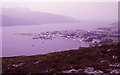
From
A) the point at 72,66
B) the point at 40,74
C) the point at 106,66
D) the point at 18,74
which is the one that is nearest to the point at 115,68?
the point at 106,66

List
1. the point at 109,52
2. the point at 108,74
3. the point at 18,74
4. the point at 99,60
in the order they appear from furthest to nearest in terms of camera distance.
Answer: the point at 109,52, the point at 99,60, the point at 18,74, the point at 108,74

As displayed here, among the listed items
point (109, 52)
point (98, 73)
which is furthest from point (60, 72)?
point (109, 52)

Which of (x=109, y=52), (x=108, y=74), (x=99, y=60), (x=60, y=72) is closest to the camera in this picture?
(x=108, y=74)

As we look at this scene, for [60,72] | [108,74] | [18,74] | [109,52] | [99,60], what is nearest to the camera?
[108,74]

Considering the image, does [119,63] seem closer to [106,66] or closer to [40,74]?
[106,66]

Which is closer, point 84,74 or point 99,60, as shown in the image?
point 84,74

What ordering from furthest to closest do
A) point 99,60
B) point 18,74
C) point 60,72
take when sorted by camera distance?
point 99,60 → point 18,74 → point 60,72

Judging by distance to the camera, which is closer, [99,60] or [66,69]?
[66,69]

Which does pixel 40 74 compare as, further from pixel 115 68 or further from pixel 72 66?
pixel 115 68
